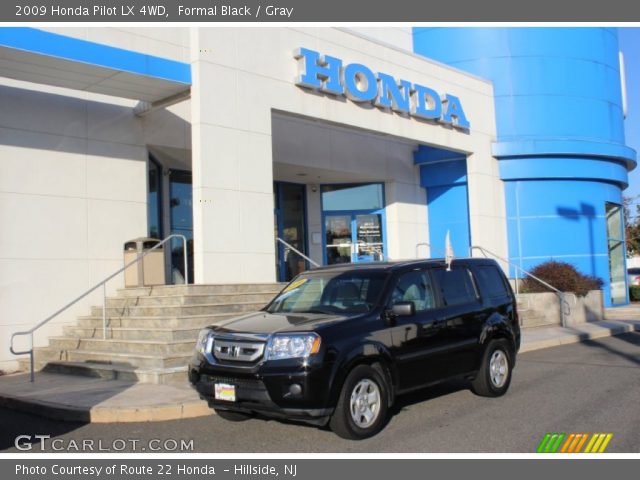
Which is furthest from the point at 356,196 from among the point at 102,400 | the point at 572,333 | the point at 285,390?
the point at 285,390

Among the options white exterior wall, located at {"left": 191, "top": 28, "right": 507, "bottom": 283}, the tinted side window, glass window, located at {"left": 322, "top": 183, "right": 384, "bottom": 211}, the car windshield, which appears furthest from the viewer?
glass window, located at {"left": 322, "top": 183, "right": 384, "bottom": 211}

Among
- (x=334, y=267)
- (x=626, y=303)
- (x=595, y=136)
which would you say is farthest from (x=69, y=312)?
(x=626, y=303)

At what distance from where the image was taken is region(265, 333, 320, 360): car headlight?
248 inches

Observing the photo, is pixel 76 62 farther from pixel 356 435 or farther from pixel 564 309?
pixel 564 309

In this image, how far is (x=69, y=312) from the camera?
1297cm

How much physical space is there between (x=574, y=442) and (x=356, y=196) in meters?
15.9

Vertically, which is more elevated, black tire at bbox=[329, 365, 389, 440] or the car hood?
the car hood

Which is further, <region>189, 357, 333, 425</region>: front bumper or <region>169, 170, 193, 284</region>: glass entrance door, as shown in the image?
<region>169, 170, 193, 284</region>: glass entrance door

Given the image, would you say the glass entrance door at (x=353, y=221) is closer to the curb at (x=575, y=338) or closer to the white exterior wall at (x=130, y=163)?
the white exterior wall at (x=130, y=163)

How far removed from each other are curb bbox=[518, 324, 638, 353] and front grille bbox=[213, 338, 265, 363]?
8.30m

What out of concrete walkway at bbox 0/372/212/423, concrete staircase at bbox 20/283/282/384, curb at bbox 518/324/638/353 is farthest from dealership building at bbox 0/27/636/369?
curb at bbox 518/324/638/353

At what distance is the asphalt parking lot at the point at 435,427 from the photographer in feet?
20.7

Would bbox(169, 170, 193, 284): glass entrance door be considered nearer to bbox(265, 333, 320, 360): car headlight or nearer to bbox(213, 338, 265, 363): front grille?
bbox(213, 338, 265, 363): front grille

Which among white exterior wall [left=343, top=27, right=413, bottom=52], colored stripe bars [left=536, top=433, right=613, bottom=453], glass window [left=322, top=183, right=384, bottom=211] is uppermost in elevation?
white exterior wall [left=343, top=27, right=413, bottom=52]
